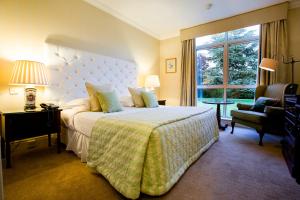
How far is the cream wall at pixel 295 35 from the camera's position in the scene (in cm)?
316

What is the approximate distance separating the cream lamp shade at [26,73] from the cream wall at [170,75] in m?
3.61

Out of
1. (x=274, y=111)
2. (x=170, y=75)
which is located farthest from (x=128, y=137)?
(x=170, y=75)

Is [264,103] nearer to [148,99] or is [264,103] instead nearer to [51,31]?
[148,99]

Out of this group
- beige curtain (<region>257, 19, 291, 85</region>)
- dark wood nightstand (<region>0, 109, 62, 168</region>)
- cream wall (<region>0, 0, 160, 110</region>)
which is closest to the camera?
dark wood nightstand (<region>0, 109, 62, 168</region>)

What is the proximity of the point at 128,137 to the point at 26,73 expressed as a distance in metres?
1.67

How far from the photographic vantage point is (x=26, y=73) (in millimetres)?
2025

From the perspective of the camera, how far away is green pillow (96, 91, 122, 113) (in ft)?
7.53

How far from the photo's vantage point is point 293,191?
1443mm

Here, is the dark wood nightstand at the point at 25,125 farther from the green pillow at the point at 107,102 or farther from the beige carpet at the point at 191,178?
the green pillow at the point at 107,102

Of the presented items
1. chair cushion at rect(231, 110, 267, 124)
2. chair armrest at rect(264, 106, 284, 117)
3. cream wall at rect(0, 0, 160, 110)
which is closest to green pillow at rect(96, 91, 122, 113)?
cream wall at rect(0, 0, 160, 110)

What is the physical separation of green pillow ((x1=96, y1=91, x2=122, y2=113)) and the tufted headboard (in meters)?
0.74

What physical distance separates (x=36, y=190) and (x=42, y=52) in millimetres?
1982

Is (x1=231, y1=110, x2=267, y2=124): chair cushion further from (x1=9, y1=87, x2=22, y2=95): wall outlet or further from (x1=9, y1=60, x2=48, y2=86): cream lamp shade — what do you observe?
(x1=9, y1=87, x2=22, y2=95): wall outlet

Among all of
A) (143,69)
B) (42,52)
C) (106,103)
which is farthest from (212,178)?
(143,69)
